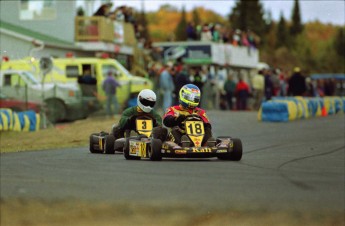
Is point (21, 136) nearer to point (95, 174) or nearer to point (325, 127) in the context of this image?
point (325, 127)

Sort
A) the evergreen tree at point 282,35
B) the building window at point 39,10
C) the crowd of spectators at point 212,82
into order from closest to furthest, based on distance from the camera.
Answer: the crowd of spectators at point 212,82, the building window at point 39,10, the evergreen tree at point 282,35

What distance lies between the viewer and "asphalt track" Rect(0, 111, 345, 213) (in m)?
8.45

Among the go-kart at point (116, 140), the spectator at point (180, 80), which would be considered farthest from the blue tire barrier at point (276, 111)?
the go-kart at point (116, 140)

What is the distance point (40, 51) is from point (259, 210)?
93.3ft

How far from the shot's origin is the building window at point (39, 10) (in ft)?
129

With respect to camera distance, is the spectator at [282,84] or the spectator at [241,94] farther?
the spectator at [282,84]

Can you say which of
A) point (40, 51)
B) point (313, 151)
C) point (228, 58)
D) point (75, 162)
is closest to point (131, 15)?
point (40, 51)

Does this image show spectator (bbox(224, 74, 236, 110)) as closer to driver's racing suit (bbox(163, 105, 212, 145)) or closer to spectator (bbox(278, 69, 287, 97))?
spectator (bbox(278, 69, 287, 97))

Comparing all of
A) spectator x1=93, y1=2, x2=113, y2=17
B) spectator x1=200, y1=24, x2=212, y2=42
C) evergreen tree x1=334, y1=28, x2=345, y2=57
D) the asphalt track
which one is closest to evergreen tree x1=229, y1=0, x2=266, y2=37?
evergreen tree x1=334, y1=28, x2=345, y2=57

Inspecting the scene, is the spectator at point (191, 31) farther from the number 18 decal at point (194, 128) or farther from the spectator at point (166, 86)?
the number 18 decal at point (194, 128)

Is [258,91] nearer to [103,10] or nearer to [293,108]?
[103,10]

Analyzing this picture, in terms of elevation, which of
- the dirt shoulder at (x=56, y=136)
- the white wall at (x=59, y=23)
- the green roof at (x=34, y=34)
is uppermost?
the white wall at (x=59, y=23)

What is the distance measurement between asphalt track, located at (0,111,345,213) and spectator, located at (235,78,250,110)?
18.0m

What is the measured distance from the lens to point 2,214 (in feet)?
24.8
